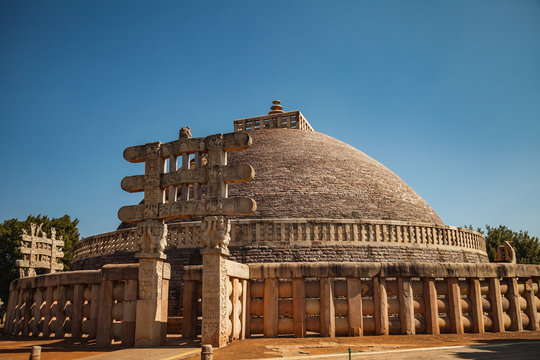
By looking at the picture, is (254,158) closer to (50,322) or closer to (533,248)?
(50,322)

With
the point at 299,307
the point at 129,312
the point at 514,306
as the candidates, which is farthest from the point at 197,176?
the point at 514,306

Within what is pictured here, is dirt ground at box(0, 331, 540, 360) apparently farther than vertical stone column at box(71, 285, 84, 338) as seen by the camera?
No

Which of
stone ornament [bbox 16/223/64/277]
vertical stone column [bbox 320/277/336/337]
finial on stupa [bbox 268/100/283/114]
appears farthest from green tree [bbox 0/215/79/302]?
vertical stone column [bbox 320/277/336/337]

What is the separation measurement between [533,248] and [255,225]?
27.3 m

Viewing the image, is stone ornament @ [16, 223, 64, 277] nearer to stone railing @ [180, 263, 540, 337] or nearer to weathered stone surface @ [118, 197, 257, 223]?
weathered stone surface @ [118, 197, 257, 223]

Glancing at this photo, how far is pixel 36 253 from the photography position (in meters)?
20.0

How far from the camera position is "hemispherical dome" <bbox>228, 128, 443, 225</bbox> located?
18.8m

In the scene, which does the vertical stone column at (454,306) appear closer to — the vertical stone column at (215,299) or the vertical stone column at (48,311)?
the vertical stone column at (215,299)

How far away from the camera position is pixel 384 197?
808 inches

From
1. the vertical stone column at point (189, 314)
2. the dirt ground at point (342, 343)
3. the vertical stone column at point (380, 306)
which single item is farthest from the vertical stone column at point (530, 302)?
the vertical stone column at point (189, 314)

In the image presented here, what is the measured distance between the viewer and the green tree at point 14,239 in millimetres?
28688

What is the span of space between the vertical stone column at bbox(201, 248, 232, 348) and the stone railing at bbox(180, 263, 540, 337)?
1.33 metres

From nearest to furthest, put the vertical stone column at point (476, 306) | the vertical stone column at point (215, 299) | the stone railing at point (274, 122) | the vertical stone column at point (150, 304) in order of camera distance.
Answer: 1. the vertical stone column at point (215, 299)
2. the vertical stone column at point (150, 304)
3. the vertical stone column at point (476, 306)
4. the stone railing at point (274, 122)

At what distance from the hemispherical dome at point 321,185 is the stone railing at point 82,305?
8.56 metres
